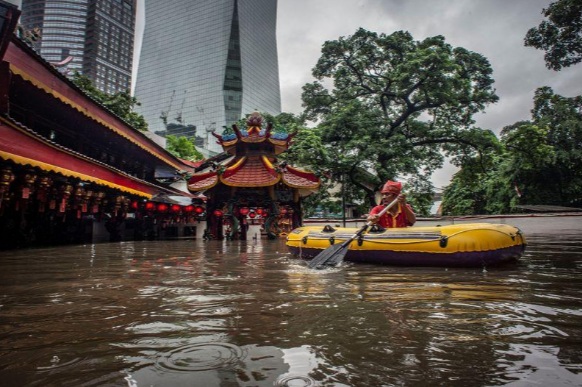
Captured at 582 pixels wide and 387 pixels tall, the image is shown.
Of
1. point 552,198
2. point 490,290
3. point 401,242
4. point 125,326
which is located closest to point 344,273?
point 401,242

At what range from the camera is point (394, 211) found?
757 cm

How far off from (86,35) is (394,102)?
11235 cm

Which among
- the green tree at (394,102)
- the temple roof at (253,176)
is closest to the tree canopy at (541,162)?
the green tree at (394,102)

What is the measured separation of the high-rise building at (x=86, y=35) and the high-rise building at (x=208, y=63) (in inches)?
579

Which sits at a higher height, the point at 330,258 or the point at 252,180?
the point at 252,180

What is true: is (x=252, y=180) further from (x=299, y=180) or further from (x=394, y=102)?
(x=394, y=102)

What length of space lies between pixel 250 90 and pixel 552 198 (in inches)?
3635

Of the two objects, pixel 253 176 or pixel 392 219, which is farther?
pixel 253 176

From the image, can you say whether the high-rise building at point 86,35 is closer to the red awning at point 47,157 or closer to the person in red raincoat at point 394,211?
the red awning at point 47,157

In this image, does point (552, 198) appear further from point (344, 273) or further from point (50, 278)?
point (50, 278)

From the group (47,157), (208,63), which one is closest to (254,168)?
(47,157)

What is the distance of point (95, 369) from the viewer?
173 centimetres

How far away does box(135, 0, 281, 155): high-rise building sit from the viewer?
331ft

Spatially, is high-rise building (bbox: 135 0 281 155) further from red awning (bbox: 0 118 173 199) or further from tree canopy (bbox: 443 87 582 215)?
red awning (bbox: 0 118 173 199)
